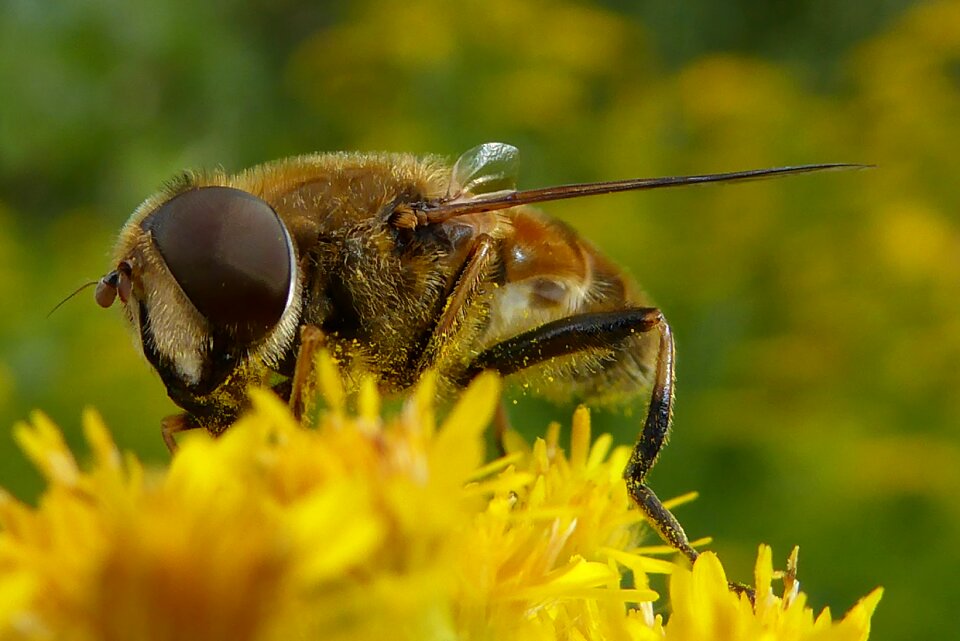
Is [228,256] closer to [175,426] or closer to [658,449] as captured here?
[175,426]

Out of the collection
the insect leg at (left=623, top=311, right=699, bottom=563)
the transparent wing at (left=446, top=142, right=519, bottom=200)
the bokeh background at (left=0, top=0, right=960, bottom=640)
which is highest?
the transparent wing at (left=446, top=142, right=519, bottom=200)

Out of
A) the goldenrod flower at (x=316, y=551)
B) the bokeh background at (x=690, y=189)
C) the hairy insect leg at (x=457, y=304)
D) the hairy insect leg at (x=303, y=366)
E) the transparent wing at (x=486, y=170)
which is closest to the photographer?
the goldenrod flower at (x=316, y=551)

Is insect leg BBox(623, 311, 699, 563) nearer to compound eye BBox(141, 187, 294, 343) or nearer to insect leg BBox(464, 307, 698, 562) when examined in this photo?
insect leg BBox(464, 307, 698, 562)

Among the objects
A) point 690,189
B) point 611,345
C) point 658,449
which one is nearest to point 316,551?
point 658,449

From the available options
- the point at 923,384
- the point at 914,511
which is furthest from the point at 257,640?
the point at 923,384

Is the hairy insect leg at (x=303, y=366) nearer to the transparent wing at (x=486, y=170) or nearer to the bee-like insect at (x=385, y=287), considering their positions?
the bee-like insect at (x=385, y=287)

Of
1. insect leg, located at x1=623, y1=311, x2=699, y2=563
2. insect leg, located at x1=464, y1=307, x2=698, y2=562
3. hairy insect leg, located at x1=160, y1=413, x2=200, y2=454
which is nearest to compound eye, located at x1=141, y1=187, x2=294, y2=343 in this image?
hairy insect leg, located at x1=160, y1=413, x2=200, y2=454

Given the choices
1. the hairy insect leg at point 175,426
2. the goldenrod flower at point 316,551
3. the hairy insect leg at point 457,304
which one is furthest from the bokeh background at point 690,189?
the goldenrod flower at point 316,551
